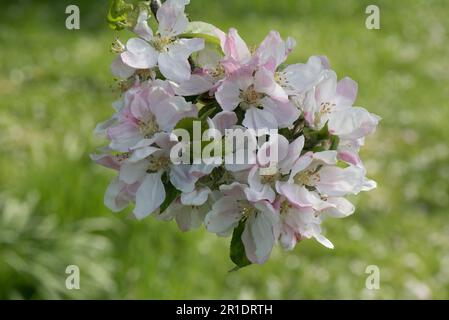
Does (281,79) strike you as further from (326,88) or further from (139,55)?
(139,55)

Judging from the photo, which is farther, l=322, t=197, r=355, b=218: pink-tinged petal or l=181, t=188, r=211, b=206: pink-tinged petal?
l=322, t=197, r=355, b=218: pink-tinged petal

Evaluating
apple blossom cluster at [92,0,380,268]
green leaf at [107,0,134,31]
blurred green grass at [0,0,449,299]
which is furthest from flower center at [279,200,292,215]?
blurred green grass at [0,0,449,299]

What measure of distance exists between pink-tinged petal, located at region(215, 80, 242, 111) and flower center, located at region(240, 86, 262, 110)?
1 cm

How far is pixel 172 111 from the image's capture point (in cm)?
126

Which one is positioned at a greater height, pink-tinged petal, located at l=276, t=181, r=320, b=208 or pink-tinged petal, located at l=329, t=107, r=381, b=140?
pink-tinged petal, located at l=329, t=107, r=381, b=140

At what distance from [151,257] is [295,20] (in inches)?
178

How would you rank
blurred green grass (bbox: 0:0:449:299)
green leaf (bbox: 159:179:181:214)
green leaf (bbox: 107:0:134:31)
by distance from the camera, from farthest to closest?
blurred green grass (bbox: 0:0:449:299) → green leaf (bbox: 107:0:134:31) → green leaf (bbox: 159:179:181:214)

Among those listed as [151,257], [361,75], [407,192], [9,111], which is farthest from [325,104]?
[361,75]

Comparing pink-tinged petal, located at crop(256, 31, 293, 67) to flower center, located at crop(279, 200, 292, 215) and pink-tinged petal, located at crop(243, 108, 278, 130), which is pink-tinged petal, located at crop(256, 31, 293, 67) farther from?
flower center, located at crop(279, 200, 292, 215)

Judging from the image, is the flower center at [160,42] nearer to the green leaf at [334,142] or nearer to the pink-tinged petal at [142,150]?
the pink-tinged petal at [142,150]

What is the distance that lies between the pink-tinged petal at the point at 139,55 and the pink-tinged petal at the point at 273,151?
10.5 inches

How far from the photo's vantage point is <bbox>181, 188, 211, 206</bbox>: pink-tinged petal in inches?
47.9
